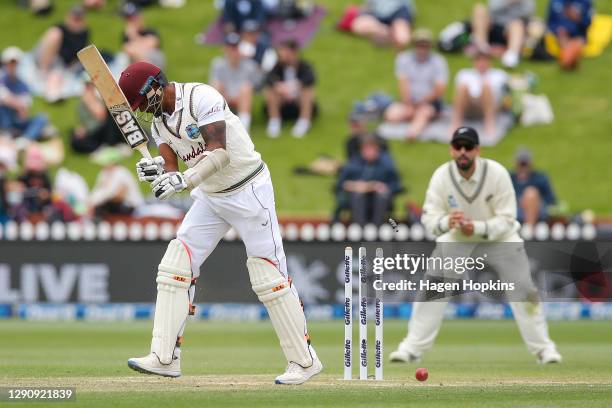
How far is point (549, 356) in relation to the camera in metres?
10.4

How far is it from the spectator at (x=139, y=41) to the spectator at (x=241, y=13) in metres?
1.13

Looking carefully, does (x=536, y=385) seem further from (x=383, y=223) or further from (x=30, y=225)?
(x=30, y=225)

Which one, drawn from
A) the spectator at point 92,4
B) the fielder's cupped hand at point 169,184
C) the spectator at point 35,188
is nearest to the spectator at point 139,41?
the spectator at point 92,4

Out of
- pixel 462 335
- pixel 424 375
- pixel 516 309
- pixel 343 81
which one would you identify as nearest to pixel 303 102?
pixel 343 81

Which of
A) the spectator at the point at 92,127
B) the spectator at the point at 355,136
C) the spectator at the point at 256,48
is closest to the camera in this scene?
the spectator at the point at 355,136

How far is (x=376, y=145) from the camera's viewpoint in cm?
1644

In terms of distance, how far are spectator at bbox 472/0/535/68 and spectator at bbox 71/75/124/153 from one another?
5640 mm

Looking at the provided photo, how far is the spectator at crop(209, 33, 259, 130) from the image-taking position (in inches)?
752

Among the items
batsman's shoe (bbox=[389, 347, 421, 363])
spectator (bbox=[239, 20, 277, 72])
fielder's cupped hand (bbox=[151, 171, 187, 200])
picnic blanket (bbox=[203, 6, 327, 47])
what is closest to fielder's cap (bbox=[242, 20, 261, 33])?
spectator (bbox=[239, 20, 277, 72])

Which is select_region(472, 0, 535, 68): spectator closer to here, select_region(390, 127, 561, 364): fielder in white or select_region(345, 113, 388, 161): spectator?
select_region(345, 113, 388, 161): spectator

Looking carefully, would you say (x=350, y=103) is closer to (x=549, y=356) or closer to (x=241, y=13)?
(x=241, y=13)

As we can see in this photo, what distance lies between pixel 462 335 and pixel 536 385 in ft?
17.6

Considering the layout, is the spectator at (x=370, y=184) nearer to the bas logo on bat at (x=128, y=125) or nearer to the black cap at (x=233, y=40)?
the black cap at (x=233, y=40)

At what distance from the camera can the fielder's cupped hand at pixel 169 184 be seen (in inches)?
299
